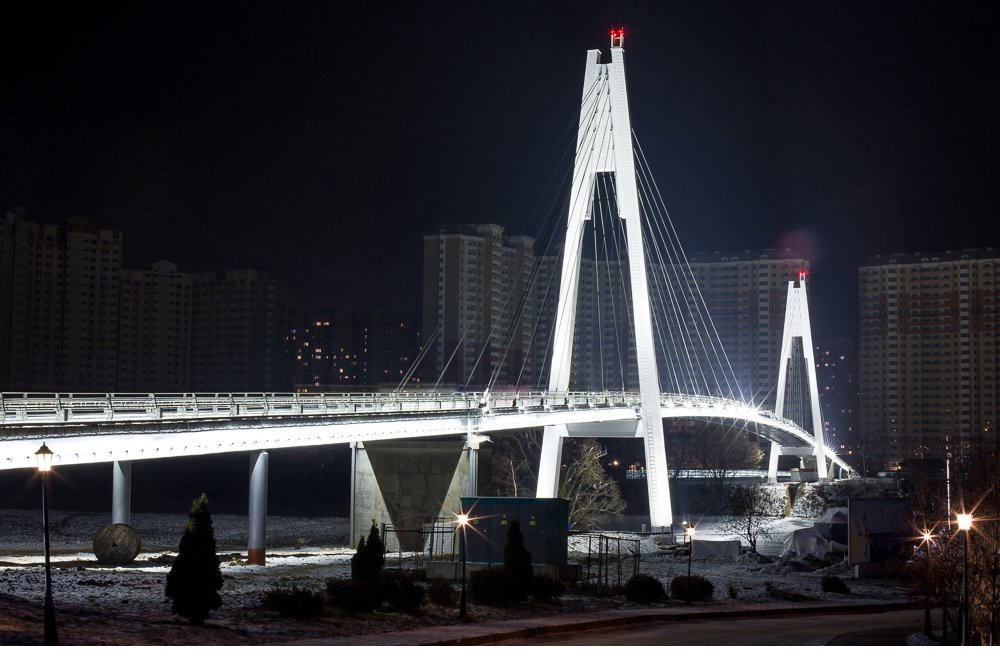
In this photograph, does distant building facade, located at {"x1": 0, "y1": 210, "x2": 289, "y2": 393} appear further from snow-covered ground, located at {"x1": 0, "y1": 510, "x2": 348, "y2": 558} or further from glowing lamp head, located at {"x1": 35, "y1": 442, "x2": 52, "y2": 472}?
glowing lamp head, located at {"x1": 35, "y1": 442, "x2": 52, "y2": 472}

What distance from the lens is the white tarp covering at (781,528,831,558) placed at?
1950 inches

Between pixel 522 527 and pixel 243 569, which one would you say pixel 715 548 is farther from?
pixel 243 569

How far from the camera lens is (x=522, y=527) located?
35.7 m

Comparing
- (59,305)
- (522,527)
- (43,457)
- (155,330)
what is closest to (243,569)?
(522,527)

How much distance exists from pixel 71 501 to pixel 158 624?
6776 centimetres

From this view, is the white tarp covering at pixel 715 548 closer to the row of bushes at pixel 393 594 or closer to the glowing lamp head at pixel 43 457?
the row of bushes at pixel 393 594

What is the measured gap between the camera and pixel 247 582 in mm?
31547

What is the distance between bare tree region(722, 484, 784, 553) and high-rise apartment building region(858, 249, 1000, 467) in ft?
208

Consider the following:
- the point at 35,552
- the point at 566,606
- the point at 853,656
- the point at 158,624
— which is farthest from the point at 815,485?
the point at 853,656

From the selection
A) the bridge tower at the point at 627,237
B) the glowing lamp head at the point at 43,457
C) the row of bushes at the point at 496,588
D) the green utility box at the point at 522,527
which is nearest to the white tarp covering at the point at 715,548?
the bridge tower at the point at 627,237

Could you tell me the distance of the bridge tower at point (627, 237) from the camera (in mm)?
53062

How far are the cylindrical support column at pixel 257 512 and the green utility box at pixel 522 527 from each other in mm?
7024

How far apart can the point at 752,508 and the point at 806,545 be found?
34.0 meters

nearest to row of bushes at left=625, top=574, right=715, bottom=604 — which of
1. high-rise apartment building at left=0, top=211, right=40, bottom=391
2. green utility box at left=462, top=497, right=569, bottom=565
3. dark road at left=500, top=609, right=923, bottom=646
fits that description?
green utility box at left=462, top=497, right=569, bottom=565
